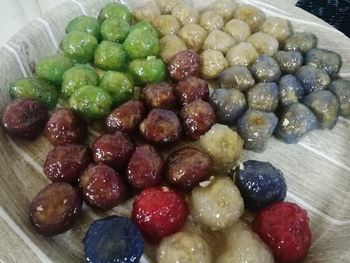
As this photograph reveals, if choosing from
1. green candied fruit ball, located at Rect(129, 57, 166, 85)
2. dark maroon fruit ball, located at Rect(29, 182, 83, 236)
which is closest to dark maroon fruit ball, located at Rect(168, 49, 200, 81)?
green candied fruit ball, located at Rect(129, 57, 166, 85)

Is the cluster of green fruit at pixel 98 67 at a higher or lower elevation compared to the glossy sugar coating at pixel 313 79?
higher

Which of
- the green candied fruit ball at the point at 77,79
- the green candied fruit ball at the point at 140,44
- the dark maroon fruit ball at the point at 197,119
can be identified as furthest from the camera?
the green candied fruit ball at the point at 140,44

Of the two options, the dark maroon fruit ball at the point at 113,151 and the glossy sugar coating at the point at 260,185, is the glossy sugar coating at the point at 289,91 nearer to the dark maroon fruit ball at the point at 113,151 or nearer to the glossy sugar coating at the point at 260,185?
the glossy sugar coating at the point at 260,185

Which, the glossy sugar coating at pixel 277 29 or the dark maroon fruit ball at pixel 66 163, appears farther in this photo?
the glossy sugar coating at pixel 277 29

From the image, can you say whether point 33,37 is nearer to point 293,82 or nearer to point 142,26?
point 142,26

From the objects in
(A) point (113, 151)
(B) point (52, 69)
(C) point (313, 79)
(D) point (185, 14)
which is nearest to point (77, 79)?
(B) point (52, 69)

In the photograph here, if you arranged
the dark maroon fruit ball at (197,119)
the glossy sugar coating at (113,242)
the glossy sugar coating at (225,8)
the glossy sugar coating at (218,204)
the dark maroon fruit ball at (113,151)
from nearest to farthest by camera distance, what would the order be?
1. the glossy sugar coating at (113,242)
2. the glossy sugar coating at (218,204)
3. the dark maroon fruit ball at (113,151)
4. the dark maroon fruit ball at (197,119)
5. the glossy sugar coating at (225,8)

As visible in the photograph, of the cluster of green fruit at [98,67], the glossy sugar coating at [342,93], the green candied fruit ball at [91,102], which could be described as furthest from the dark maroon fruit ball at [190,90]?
the glossy sugar coating at [342,93]
